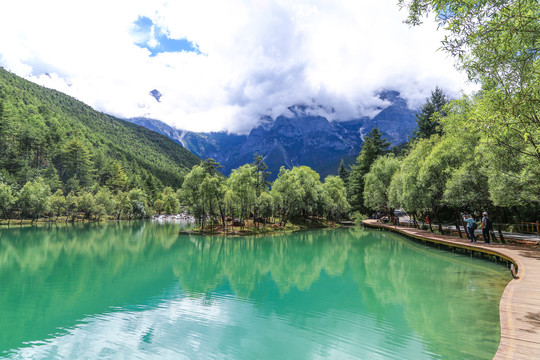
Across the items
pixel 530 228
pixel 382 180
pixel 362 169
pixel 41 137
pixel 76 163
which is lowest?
pixel 530 228

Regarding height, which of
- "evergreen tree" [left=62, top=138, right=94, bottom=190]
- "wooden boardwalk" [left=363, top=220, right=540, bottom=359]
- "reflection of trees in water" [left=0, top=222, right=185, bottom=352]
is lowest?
"reflection of trees in water" [left=0, top=222, right=185, bottom=352]

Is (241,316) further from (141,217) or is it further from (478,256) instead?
(141,217)

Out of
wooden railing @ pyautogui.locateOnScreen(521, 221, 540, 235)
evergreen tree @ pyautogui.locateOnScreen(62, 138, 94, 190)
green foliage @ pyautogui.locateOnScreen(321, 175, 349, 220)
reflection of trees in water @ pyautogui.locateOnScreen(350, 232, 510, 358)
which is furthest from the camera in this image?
evergreen tree @ pyautogui.locateOnScreen(62, 138, 94, 190)

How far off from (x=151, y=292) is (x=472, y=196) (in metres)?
23.2

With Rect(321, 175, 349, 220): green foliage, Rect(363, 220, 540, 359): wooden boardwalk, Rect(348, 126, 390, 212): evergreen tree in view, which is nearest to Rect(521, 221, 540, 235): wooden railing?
Rect(363, 220, 540, 359): wooden boardwalk

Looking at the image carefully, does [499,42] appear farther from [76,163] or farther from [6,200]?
[76,163]

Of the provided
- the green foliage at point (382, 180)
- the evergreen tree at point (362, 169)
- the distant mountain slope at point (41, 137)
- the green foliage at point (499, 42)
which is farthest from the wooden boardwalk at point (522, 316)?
the distant mountain slope at point (41, 137)

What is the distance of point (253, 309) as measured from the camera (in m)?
12.9

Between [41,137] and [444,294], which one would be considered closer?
[444,294]

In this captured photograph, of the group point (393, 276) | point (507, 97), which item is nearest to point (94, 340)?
point (507, 97)

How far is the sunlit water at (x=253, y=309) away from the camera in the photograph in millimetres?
9117

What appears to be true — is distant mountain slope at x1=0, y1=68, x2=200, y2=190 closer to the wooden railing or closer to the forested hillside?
the forested hillside

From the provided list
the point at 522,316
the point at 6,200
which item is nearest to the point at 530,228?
the point at 522,316

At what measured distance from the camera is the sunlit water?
912 cm
